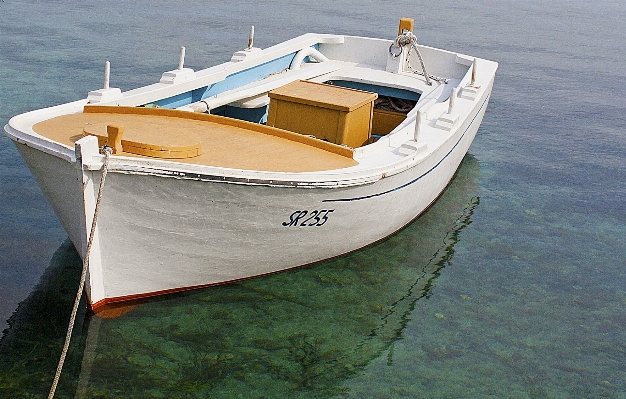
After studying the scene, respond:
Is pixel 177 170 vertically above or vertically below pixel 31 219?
above

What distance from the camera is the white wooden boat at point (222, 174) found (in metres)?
6.22

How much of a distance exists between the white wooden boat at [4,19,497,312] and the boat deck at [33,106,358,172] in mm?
14

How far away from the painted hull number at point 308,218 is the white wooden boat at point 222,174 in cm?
2

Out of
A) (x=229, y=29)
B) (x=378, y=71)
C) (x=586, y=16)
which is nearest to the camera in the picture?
(x=378, y=71)

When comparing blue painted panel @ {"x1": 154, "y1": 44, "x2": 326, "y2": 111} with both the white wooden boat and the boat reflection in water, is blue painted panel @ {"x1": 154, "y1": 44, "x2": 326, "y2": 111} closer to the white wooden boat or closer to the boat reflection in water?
the white wooden boat

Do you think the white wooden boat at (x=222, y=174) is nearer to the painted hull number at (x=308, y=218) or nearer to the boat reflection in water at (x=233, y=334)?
the painted hull number at (x=308, y=218)

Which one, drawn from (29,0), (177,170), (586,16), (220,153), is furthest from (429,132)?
(586,16)

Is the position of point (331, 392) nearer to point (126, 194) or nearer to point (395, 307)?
point (395, 307)

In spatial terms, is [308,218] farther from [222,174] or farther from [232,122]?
[232,122]

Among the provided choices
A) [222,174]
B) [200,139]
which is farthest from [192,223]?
[200,139]

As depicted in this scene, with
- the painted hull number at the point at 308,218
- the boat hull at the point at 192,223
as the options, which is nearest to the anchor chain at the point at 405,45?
the boat hull at the point at 192,223

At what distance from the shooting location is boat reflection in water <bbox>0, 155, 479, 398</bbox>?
6.10 metres

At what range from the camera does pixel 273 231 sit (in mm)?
6977

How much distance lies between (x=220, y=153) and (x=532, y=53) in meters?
17.3
